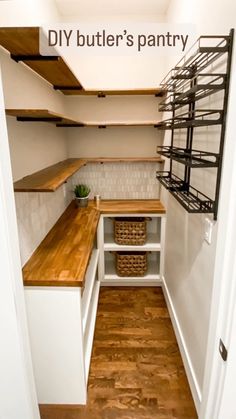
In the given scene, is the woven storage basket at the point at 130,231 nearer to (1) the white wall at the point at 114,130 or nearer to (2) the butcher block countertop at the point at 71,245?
(2) the butcher block countertop at the point at 71,245

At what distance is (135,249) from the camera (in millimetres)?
2779

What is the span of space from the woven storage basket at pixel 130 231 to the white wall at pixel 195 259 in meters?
0.43

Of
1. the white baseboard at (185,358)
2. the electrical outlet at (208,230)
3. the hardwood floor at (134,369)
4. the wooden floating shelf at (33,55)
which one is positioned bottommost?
the hardwood floor at (134,369)

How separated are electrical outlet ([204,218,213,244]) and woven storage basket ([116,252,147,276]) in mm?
1436

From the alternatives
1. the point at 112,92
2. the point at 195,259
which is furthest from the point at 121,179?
A: the point at 195,259

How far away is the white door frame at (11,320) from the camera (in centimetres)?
81

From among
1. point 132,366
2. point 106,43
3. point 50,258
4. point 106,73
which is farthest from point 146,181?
point 132,366

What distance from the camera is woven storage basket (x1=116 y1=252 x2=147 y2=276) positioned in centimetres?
Result: 281

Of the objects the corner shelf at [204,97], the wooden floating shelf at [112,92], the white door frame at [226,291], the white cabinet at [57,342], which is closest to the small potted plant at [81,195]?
the wooden floating shelf at [112,92]

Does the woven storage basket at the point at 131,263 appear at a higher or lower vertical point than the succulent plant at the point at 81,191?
lower

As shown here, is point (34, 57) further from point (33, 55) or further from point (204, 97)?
point (204, 97)

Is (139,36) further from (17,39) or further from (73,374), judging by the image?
(73,374)

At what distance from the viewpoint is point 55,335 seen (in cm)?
150

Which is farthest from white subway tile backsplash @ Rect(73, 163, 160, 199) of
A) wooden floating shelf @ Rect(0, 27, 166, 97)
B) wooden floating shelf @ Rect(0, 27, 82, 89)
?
wooden floating shelf @ Rect(0, 27, 82, 89)
